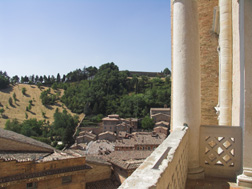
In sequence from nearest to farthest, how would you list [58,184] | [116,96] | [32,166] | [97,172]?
[32,166], [58,184], [97,172], [116,96]

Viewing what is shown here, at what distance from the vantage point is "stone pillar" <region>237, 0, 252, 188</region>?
3605 millimetres

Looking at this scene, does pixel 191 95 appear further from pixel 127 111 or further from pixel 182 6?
pixel 127 111

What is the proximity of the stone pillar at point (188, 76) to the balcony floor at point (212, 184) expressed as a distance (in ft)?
0.60

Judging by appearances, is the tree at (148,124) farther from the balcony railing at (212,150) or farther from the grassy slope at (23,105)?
the balcony railing at (212,150)

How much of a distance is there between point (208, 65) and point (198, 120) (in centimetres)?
520

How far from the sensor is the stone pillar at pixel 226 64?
6.70 m

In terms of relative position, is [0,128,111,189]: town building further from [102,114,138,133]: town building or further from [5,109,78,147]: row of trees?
[102,114,138,133]: town building

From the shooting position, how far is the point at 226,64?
677cm

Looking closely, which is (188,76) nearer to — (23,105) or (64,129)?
(64,129)

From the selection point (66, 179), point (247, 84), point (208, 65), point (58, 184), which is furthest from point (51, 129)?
point (247, 84)

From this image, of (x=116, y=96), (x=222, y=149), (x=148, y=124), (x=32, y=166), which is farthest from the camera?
(x=116, y=96)

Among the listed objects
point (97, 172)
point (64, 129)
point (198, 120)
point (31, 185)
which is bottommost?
point (64, 129)

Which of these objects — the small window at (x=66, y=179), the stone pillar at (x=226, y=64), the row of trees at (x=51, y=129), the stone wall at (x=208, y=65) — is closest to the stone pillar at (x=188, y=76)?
the stone pillar at (x=226, y=64)

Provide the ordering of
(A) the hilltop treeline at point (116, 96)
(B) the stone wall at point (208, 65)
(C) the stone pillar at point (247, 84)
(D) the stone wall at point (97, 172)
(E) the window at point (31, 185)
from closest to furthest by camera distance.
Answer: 1. (C) the stone pillar at point (247, 84)
2. (B) the stone wall at point (208, 65)
3. (E) the window at point (31, 185)
4. (D) the stone wall at point (97, 172)
5. (A) the hilltop treeline at point (116, 96)
